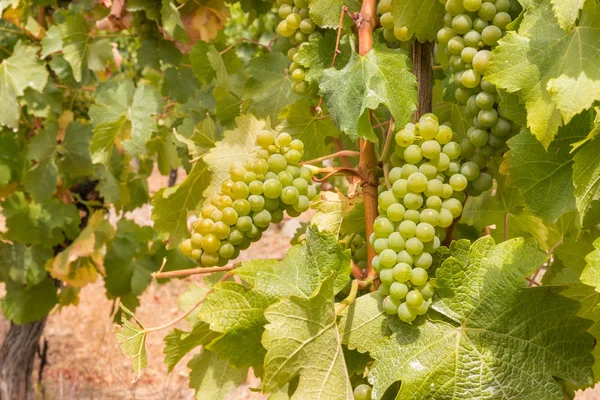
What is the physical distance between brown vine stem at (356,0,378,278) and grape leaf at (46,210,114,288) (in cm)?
174

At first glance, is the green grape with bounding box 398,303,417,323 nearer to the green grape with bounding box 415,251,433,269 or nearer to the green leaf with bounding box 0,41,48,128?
the green grape with bounding box 415,251,433,269

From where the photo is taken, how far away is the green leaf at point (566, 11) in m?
0.65

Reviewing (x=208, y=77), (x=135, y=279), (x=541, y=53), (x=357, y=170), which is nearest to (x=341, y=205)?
(x=357, y=170)

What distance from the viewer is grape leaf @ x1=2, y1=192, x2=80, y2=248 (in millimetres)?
2570

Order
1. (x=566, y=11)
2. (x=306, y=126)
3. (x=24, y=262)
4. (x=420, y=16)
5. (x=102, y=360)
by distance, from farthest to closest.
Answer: (x=102, y=360)
(x=24, y=262)
(x=306, y=126)
(x=420, y=16)
(x=566, y=11)

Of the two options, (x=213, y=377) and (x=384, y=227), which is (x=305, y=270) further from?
(x=213, y=377)

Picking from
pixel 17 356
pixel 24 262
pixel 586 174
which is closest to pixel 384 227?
pixel 586 174

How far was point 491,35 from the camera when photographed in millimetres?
767

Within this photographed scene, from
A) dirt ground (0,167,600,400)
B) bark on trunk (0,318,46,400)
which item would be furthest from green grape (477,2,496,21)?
dirt ground (0,167,600,400)

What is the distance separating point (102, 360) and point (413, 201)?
4405mm

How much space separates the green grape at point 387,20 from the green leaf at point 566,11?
10.9 inches

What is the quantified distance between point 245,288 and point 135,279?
1811 millimetres

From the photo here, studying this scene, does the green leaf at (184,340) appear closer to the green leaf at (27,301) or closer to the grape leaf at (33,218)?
the grape leaf at (33,218)

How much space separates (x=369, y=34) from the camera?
91cm
